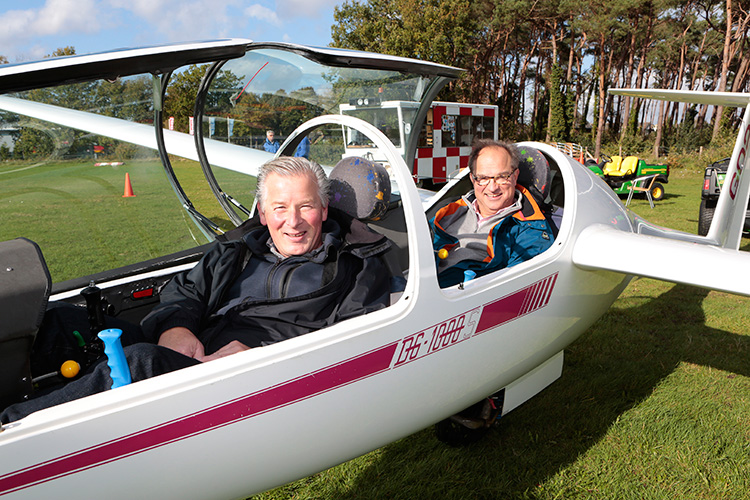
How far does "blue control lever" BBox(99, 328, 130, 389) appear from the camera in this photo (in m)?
1.27

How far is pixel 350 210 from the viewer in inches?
90.4

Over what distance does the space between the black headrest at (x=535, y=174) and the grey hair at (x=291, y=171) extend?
1303 mm

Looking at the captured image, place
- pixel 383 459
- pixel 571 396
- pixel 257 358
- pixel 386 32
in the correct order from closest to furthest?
1. pixel 257 358
2. pixel 383 459
3. pixel 571 396
4. pixel 386 32

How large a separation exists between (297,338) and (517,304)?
1.05 m

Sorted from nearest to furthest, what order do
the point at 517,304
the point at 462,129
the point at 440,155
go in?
the point at 517,304, the point at 440,155, the point at 462,129

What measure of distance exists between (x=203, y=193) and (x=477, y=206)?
1.96 metres

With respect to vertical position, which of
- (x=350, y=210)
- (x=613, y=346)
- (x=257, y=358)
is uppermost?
(x=350, y=210)

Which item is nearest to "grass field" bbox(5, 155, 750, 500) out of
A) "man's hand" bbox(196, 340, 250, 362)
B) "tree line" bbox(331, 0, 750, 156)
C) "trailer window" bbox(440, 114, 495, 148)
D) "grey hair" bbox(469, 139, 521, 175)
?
"man's hand" bbox(196, 340, 250, 362)

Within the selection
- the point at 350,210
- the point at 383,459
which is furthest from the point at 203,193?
the point at 383,459

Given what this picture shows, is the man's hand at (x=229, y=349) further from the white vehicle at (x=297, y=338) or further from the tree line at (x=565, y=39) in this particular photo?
the tree line at (x=565, y=39)

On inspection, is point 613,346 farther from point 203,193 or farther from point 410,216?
point 203,193

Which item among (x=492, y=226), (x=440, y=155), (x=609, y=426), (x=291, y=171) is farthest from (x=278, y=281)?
(x=440, y=155)

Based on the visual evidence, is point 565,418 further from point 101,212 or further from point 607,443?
point 101,212

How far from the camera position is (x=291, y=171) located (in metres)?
2.01
